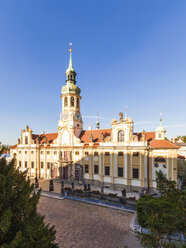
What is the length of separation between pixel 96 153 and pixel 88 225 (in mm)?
16765

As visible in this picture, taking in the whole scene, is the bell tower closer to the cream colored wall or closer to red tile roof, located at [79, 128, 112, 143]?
red tile roof, located at [79, 128, 112, 143]

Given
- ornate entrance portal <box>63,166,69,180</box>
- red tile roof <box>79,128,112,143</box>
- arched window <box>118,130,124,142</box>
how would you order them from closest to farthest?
arched window <box>118,130,124,142</box>, red tile roof <box>79,128,112,143</box>, ornate entrance portal <box>63,166,69,180</box>

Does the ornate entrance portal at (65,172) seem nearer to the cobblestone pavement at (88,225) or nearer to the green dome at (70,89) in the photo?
the cobblestone pavement at (88,225)

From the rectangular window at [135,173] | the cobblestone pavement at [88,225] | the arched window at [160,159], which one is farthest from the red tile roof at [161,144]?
the cobblestone pavement at [88,225]

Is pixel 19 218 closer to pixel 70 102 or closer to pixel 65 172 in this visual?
pixel 65 172

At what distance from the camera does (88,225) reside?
15.3m

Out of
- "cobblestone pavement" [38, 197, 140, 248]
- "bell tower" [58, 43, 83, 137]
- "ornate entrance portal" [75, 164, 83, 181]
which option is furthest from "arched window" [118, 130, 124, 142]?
"cobblestone pavement" [38, 197, 140, 248]

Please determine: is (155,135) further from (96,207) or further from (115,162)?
(96,207)

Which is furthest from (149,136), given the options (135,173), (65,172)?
(65,172)

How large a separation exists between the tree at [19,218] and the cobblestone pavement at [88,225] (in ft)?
24.2

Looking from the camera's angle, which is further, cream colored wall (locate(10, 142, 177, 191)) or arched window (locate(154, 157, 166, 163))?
arched window (locate(154, 157, 166, 163))

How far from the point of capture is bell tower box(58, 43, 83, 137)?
36.9 m

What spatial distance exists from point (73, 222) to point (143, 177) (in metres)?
16.0

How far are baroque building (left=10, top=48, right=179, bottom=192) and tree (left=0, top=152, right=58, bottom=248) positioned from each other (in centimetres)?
1280
